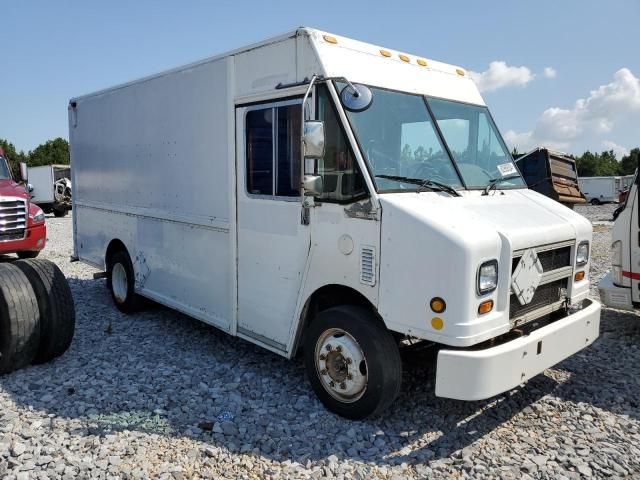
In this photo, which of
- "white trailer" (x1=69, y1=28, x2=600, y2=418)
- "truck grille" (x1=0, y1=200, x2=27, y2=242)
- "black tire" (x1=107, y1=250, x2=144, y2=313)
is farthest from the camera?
"truck grille" (x1=0, y1=200, x2=27, y2=242)

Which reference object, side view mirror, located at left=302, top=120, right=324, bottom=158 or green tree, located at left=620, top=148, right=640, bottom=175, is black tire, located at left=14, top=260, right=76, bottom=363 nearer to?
side view mirror, located at left=302, top=120, right=324, bottom=158

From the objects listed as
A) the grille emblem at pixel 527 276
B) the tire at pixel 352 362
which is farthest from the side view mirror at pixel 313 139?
the grille emblem at pixel 527 276

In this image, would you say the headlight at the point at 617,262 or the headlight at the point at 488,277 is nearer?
the headlight at the point at 488,277

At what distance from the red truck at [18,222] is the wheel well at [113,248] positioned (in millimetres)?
3961

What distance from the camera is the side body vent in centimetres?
389

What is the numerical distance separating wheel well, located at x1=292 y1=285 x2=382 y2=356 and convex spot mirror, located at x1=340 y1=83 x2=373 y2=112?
1.41 meters

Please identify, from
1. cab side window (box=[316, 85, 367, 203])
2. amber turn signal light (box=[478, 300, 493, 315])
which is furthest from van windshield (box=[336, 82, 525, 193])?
amber turn signal light (box=[478, 300, 493, 315])

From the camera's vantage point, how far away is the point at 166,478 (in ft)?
11.1

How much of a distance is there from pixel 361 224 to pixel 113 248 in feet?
16.0

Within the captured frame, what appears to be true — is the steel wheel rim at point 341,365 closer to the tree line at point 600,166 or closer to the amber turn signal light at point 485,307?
the amber turn signal light at point 485,307

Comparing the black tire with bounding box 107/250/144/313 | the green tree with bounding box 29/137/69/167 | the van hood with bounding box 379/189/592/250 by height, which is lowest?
the black tire with bounding box 107/250/144/313

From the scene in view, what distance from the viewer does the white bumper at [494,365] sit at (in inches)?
137

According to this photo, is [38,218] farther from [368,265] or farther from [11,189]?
[368,265]

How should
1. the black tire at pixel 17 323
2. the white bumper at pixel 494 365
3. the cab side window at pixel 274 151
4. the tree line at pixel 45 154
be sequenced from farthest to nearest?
the tree line at pixel 45 154 → the black tire at pixel 17 323 → the cab side window at pixel 274 151 → the white bumper at pixel 494 365
